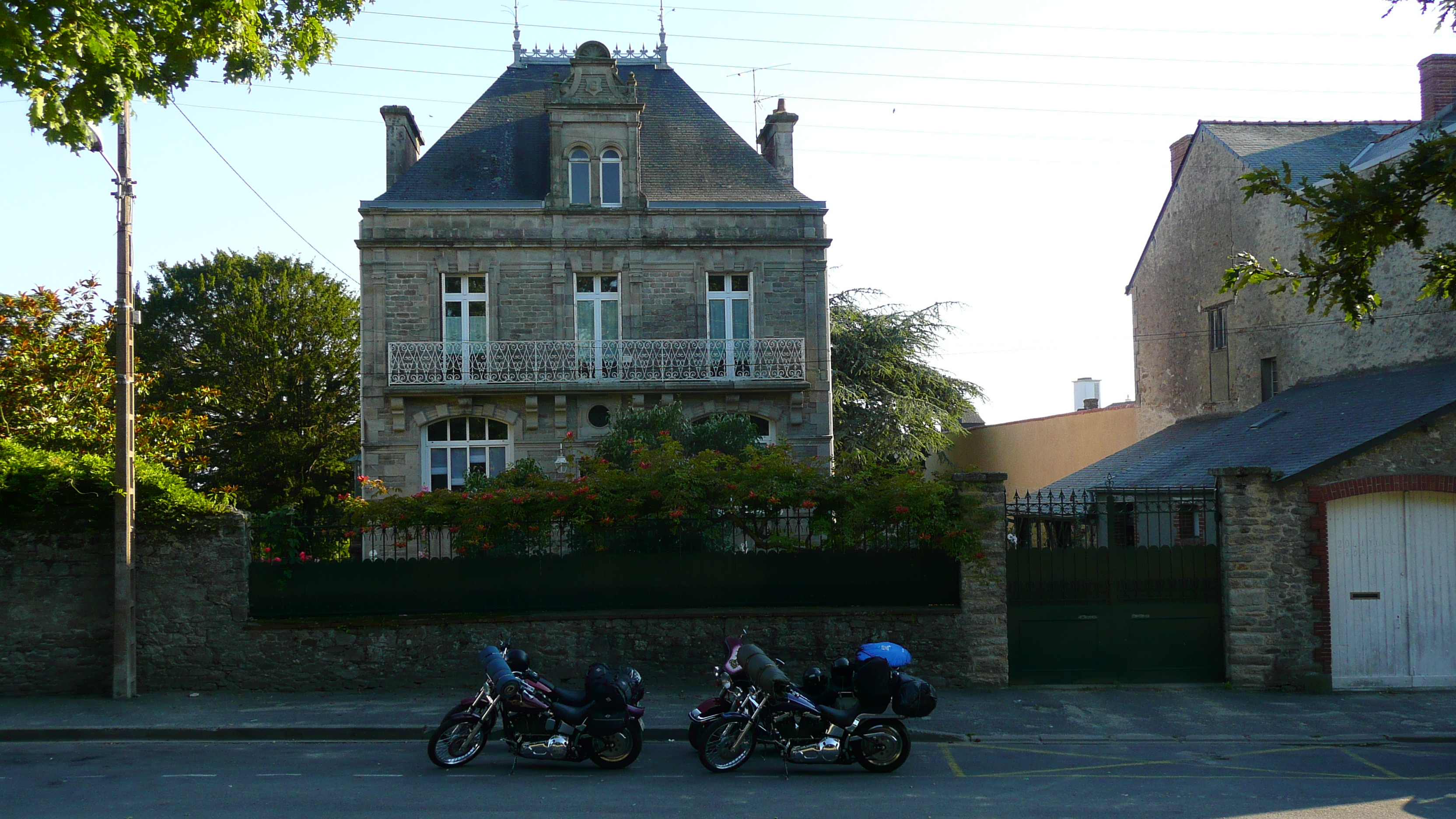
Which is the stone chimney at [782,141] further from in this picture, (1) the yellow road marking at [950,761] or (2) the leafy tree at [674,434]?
(1) the yellow road marking at [950,761]

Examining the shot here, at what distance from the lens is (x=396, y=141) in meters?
23.1

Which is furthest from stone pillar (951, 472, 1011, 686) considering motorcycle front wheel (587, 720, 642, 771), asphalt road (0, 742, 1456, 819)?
motorcycle front wheel (587, 720, 642, 771)

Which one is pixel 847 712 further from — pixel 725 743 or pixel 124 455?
pixel 124 455

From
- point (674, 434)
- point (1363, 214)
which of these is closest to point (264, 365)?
point (674, 434)

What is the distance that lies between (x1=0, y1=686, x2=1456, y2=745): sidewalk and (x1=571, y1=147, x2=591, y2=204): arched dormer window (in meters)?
12.0

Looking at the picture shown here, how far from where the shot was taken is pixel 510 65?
24.7 m

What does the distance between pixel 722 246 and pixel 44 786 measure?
15.7 m

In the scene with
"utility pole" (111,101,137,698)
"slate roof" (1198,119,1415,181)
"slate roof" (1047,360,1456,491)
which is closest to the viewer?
"utility pole" (111,101,137,698)

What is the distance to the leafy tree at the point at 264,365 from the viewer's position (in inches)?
1297

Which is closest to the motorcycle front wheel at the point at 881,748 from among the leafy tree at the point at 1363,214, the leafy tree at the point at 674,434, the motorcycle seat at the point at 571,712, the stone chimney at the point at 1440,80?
the motorcycle seat at the point at 571,712

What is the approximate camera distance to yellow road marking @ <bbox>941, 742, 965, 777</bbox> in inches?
371

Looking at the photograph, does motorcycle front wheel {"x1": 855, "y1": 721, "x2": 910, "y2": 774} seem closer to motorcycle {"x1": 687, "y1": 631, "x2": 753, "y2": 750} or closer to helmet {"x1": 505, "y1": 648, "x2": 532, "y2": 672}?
motorcycle {"x1": 687, "y1": 631, "x2": 753, "y2": 750}

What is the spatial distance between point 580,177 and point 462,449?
5.87m

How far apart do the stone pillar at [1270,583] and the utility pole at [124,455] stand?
12388mm
